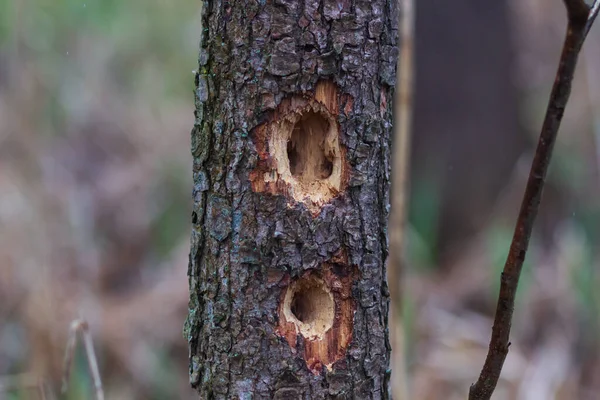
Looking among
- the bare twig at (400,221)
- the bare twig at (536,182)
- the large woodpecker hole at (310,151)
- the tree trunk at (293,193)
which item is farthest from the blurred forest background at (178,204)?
the bare twig at (536,182)

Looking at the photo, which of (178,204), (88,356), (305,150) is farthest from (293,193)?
(178,204)

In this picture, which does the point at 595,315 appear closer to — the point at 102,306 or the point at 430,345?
the point at 430,345

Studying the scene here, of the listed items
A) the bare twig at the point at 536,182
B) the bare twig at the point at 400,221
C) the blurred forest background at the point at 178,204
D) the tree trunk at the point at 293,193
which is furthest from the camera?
the blurred forest background at the point at 178,204

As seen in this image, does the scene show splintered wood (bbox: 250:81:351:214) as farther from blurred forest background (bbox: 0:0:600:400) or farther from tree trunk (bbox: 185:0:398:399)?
blurred forest background (bbox: 0:0:600:400)

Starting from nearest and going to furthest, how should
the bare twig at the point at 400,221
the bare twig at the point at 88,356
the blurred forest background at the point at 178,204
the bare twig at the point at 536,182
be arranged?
the bare twig at the point at 536,182, the bare twig at the point at 88,356, the bare twig at the point at 400,221, the blurred forest background at the point at 178,204

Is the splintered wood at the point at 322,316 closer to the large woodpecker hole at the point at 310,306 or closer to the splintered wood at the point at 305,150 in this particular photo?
the large woodpecker hole at the point at 310,306

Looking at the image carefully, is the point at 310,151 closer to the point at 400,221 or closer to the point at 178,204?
the point at 400,221
